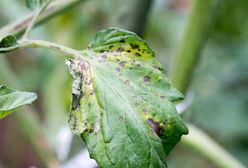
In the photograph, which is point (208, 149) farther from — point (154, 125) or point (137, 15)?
point (154, 125)

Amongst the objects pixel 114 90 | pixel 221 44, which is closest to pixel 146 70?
pixel 114 90

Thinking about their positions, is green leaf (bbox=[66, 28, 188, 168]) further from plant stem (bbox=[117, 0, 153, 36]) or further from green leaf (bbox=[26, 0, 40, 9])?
plant stem (bbox=[117, 0, 153, 36])

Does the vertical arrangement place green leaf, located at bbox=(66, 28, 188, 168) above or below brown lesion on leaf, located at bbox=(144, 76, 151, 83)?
below

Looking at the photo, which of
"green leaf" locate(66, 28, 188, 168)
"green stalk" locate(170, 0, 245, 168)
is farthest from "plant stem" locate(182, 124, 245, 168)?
"green leaf" locate(66, 28, 188, 168)

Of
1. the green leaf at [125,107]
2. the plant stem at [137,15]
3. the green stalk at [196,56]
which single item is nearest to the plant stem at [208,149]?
the green stalk at [196,56]

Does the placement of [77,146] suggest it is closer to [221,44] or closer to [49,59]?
[49,59]

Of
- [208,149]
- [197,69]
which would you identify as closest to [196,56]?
[208,149]
